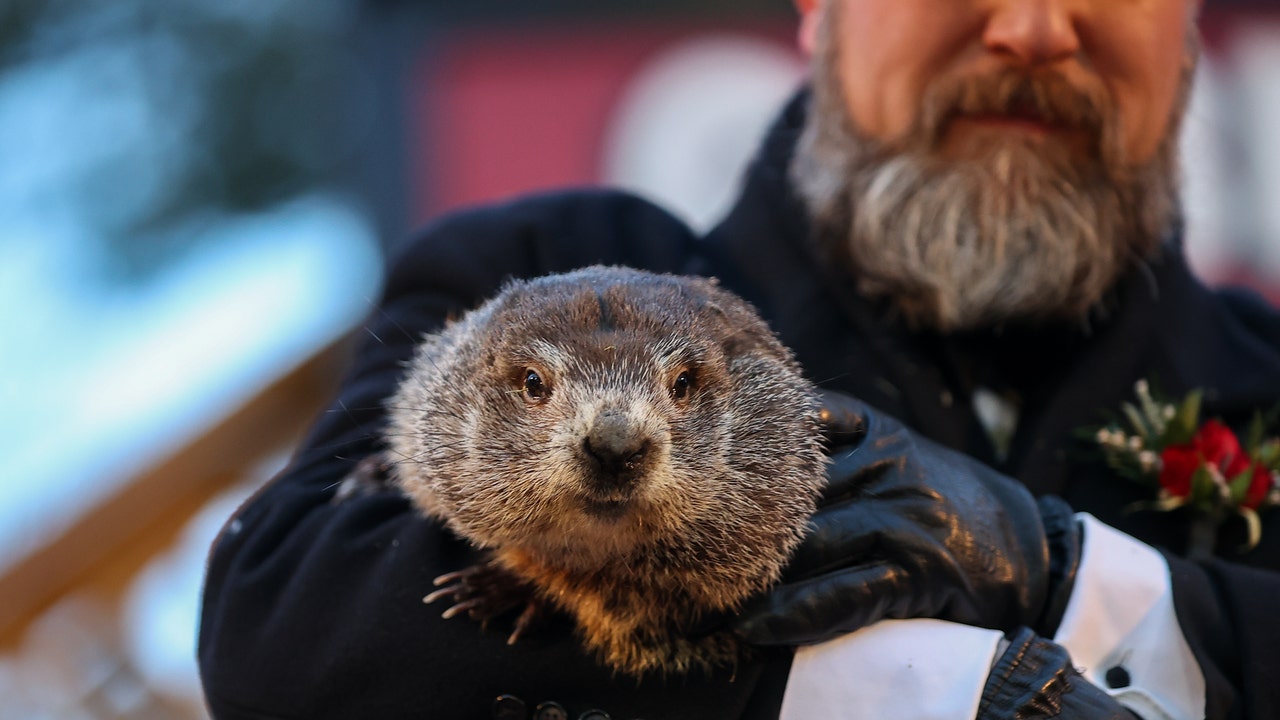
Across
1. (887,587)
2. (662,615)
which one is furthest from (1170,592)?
(662,615)

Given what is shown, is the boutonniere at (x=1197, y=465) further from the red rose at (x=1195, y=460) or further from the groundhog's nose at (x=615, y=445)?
the groundhog's nose at (x=615, y=445)

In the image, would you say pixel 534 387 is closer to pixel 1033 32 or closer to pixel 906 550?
pixel 906 550

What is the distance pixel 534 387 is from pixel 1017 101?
4.63ft

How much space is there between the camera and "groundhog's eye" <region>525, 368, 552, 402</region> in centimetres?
158

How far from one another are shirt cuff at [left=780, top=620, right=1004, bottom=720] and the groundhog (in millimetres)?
127

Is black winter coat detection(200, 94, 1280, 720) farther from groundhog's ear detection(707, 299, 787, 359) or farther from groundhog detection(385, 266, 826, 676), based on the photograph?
groundhog's ear detection(707, 299, 787, 359)

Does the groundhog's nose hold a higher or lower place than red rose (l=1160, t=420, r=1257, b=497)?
higher

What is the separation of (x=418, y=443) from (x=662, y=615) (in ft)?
1.65

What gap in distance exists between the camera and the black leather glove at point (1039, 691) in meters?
1.61

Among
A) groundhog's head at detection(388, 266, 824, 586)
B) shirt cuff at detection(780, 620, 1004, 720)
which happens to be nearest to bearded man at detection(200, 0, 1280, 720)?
shirt cuff at detection(780, 620, 1004, 720)

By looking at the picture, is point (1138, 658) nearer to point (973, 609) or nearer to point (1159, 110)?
point (973, 609)

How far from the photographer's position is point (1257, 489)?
2074mm

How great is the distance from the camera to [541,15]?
5234 mm

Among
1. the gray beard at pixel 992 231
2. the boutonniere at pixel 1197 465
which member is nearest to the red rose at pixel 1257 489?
the boutonniere at pixel 1197 465
